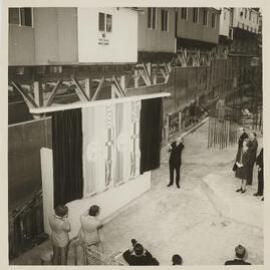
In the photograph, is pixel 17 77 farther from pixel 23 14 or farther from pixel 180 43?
pixel 180 43

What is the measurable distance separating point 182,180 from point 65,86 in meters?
1.35

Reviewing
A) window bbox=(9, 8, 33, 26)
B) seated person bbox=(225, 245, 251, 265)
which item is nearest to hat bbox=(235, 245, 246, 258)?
seated person bbox=(225, 245, 251, 265)

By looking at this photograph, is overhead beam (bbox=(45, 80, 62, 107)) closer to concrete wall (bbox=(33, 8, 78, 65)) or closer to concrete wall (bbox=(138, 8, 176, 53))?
concrete wall (bbox=(33, 8, 78, 65))

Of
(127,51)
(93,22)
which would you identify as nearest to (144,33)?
(127,51)

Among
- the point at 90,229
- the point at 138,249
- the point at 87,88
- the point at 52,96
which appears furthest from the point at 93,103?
the point at 138,249

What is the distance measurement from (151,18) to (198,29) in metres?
0.43

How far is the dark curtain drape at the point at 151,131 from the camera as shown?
4.16 m

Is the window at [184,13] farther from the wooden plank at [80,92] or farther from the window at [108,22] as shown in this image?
the wooden plank at [80,92]

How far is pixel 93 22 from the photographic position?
145 inches

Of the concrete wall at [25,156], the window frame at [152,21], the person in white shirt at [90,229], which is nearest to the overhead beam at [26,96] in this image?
the concrete wall at [25,156]

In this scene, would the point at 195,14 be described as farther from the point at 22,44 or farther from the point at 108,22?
the point at 22,44

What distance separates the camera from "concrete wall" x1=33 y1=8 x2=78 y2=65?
3465 mm

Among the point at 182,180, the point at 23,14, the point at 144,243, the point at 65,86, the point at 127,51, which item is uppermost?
the point at 23,14

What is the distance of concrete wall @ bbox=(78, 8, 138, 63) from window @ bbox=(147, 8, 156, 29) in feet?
0.39
